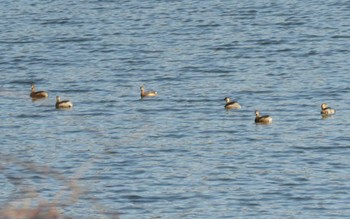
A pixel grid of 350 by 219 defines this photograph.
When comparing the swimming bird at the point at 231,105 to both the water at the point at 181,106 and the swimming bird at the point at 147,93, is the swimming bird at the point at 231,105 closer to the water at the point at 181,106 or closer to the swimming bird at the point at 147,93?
the water at the point at 181,106

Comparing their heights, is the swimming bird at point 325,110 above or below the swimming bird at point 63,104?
below

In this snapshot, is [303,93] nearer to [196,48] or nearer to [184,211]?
[196,48]

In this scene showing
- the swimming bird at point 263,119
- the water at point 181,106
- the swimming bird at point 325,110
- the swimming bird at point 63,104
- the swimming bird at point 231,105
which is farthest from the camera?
the swimming bird at point 63,104

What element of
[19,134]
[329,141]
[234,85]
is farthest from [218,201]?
[234,85]

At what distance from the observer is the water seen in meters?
20.4

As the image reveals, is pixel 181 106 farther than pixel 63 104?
No

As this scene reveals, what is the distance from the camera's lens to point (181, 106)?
31422 mm

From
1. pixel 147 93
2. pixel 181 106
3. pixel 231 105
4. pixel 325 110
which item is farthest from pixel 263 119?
pixel 147 93

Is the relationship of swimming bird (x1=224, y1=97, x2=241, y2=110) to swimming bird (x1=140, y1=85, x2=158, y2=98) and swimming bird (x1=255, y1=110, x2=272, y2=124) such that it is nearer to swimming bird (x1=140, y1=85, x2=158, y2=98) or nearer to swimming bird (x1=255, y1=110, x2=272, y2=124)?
swimming bird (x1=255, y1=110, x2=272, y2=124)

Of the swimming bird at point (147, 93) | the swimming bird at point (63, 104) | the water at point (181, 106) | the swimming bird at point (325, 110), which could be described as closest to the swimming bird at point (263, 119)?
the water at point (181, 106)

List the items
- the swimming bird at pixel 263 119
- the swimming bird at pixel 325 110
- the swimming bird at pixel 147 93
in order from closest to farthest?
the swimming bird at pixel 263 119, the swimming bird at pixel 325 110, the swimming bird at pixel 147 93

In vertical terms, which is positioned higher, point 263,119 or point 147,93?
point 263,119

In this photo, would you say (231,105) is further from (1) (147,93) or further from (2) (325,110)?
(1) (147,93)

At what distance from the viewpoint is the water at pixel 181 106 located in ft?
67.1
